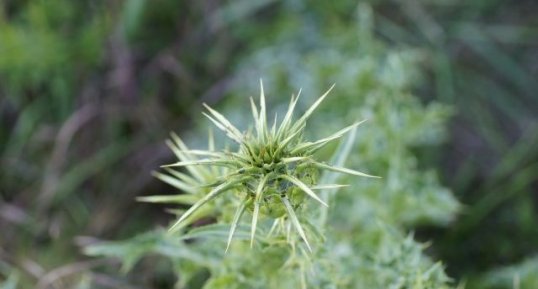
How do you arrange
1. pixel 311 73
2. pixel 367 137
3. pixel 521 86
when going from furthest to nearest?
pixel 521 86 → pixel 311 73 → pixel 367 137

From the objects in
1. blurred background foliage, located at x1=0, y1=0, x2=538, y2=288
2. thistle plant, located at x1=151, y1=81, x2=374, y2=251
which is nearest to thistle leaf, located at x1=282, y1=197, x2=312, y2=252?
thistle plant, located at x1=151, y1=81, x2=374, y2=251

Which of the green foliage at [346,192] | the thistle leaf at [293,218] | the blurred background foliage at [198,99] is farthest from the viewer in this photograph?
the blurred background foliage at [198,99]

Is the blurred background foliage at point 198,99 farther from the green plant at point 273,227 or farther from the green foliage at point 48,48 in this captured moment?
the green plant at point 273,227

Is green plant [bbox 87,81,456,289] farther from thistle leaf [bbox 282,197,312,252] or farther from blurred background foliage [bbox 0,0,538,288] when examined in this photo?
blurred background foliage [bbox 0,0,538,288]

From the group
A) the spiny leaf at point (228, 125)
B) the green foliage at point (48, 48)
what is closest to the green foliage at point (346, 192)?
the spiny leaf at point (228, 125)

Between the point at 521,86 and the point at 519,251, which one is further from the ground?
the point at 521,86

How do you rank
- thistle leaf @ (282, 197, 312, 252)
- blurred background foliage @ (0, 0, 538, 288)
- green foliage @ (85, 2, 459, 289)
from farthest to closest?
blurred background foliage @ (0, 0, 538, 288) → green foliage @ (85, 2, 459, 289) → thistle leaf @ (282, 197, 312, 252)

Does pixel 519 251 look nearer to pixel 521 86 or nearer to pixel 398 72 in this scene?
pixel 521 86

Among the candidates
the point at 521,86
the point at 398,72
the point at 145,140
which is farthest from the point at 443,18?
the point at 145,140
